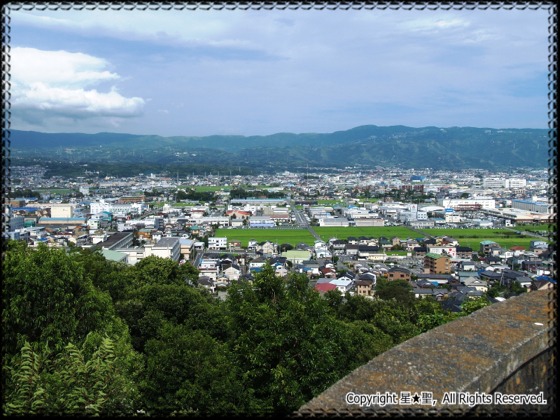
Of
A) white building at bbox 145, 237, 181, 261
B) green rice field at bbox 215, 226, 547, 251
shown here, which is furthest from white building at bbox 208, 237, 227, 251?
white building at bbox 145, 237, 181, 261

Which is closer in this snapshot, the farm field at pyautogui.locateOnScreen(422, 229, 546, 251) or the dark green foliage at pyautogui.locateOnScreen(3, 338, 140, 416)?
the dark green foliage at pyautogui.locateOnScreen(3, 338, 140, 416)

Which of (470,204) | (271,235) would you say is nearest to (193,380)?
(271,235)

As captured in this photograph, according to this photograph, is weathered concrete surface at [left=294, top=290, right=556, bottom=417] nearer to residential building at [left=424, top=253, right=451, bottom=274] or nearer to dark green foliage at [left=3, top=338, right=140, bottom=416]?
dark green foliage at [left=3, top=338, right=140, bottom=416]

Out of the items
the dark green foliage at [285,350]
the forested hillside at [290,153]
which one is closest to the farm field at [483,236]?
the dark green foliage at [285,350]

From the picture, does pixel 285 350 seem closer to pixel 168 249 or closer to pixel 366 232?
pixel 168 249

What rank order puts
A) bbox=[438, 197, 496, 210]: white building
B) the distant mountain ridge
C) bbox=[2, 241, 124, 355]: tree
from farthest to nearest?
the distant mountain ridge
bbox=[438, 197, 496, 210]: white building
bbox=[2, 241, 124, 355]: tree

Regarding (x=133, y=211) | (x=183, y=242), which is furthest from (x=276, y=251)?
(x=133, y=211)

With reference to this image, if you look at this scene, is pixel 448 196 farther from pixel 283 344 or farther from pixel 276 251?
pixel 283 344
